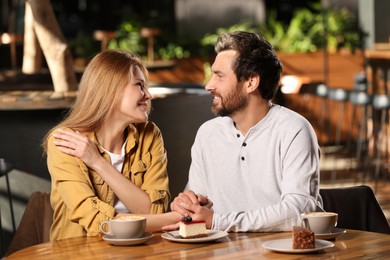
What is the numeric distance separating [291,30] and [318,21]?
22.0 inches

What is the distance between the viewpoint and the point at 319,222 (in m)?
2.48

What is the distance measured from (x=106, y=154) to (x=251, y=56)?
23.4 inches

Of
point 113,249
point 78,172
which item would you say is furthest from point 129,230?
point 78,172

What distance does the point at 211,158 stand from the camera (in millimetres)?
3047

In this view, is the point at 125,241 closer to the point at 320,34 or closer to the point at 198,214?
the point at 198,214

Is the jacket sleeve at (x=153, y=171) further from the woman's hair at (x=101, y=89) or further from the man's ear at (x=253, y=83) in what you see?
the man's ear at (x=253, y=83)

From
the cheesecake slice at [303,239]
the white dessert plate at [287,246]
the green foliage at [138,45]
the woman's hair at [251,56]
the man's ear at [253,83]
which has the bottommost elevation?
the green foliage at [138,45]

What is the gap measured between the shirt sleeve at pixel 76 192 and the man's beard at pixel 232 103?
472mm

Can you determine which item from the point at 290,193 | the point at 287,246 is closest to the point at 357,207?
the point at 290,193

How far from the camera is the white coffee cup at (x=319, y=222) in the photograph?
247cm

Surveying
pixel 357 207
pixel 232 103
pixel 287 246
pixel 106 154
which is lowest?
pixel 357 207

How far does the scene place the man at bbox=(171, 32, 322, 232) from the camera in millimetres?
2844

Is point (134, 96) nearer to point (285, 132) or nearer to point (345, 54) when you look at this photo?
point (285, 132)

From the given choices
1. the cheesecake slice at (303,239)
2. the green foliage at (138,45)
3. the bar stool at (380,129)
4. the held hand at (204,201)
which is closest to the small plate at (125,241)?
the held hand at (204,201)
